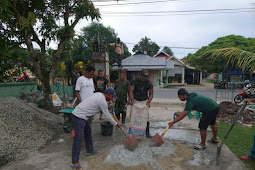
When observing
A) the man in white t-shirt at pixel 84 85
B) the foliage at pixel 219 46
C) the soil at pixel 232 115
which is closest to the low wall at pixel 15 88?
the man in white t-shirt at pixel 84 85

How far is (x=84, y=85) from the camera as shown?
395cm

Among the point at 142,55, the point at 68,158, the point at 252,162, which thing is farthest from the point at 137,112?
the point at 142,55

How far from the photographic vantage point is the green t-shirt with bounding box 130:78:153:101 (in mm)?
4636

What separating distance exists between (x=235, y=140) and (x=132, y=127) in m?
2.52

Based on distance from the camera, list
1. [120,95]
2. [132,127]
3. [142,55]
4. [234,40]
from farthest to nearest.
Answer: [142,55], [234,40], [120,95], [132,127]

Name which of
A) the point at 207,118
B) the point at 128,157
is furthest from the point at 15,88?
the point at 207,118

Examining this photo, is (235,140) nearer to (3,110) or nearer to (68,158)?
(68,158)

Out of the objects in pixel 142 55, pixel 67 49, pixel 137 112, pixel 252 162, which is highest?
pixel 142 55

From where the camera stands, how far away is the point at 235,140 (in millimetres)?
4473

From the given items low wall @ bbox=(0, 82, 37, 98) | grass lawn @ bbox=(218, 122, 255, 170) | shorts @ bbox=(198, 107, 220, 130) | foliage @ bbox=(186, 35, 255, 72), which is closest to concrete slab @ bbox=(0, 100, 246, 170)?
grass lawn @ bbox=(218, 122, 255, 170)

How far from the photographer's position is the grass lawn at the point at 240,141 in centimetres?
375

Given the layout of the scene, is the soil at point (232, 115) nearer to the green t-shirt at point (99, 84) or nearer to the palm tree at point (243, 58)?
the palm tree at point (243, 58)

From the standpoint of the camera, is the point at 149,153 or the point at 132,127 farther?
the point at 132,127

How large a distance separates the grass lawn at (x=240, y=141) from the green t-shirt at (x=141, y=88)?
2.17 meters
